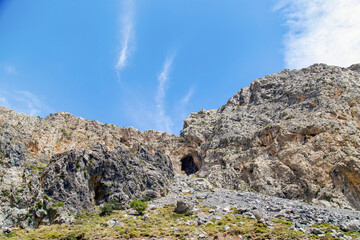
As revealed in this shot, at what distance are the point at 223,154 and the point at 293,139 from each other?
648 inches

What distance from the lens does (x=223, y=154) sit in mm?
63656

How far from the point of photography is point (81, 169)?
40.8 meters

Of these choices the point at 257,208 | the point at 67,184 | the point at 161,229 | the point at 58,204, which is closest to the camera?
the point at 161,229

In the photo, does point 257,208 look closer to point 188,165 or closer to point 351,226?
point 351,226

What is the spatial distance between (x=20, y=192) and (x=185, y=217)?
19891 millimetres

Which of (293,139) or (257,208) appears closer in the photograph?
(257,208)

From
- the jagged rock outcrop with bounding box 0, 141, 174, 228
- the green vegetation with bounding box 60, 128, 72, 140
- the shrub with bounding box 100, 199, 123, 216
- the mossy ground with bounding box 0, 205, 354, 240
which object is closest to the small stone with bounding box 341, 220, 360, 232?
the mossy ground with bounding box 0, 205, 354, 240

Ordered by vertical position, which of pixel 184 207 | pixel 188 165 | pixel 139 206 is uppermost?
pixel 188 165

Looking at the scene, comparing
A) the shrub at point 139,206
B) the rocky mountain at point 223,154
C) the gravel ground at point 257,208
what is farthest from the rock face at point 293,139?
the shrub at point 139,206

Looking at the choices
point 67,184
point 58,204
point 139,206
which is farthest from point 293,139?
point 58,204

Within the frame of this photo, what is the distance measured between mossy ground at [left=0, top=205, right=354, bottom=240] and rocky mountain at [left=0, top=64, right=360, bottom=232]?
3.16 meters

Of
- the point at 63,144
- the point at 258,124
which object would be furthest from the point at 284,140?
the point at 63,144

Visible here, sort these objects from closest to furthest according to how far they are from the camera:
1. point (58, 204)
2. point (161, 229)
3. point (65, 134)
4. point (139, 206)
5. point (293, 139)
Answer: point (161, 229)
point (58, 204)
point (139, 206)
point (293, 139)
point (65, 134)

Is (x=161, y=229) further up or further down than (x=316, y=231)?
further up
